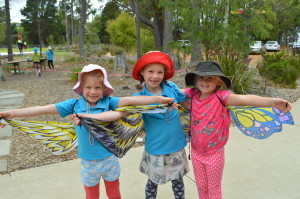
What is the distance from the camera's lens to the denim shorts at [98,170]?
204 cm

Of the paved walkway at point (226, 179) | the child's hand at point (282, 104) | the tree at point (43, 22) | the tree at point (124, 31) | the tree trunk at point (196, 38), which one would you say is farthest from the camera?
the tree at point (43, 22)

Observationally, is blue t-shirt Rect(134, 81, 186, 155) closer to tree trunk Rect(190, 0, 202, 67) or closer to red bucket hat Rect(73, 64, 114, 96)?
red bucket hat Rect(73, 64, 114, 96)

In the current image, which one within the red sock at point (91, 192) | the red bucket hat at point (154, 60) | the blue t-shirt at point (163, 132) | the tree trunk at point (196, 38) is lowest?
the red sock at point (91, 192)

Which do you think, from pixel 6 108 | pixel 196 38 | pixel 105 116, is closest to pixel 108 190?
pixel 105 116

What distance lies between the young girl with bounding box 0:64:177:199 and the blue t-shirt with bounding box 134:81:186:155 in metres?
0.20

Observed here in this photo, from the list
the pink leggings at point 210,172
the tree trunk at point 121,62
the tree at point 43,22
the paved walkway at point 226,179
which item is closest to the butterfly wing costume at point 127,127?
the pink leggings at point 210,172

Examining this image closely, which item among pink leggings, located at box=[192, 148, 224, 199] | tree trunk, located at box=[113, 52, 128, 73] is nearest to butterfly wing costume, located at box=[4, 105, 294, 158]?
pink leggings, located at box=[192, 148, 224, 199]

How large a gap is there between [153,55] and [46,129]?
1074 millimetres

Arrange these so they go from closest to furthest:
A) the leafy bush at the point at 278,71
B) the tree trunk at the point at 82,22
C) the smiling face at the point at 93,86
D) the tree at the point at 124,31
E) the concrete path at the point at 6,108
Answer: the smiling face at the point at 93,86 → the concrete path at the point at 6,108 → the leafy bush at the point at 278,71 → the tree trunk at the point at 82,22 → the tree at the point at 124,31

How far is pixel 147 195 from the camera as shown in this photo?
2.37 meters

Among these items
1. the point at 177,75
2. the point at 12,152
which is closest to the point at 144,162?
the point at 12,152

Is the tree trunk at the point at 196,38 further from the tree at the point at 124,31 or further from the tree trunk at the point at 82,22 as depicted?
the tree at the point at 124,31

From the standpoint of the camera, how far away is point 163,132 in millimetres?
2150

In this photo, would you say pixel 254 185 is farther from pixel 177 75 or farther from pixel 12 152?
pixel 177 75
